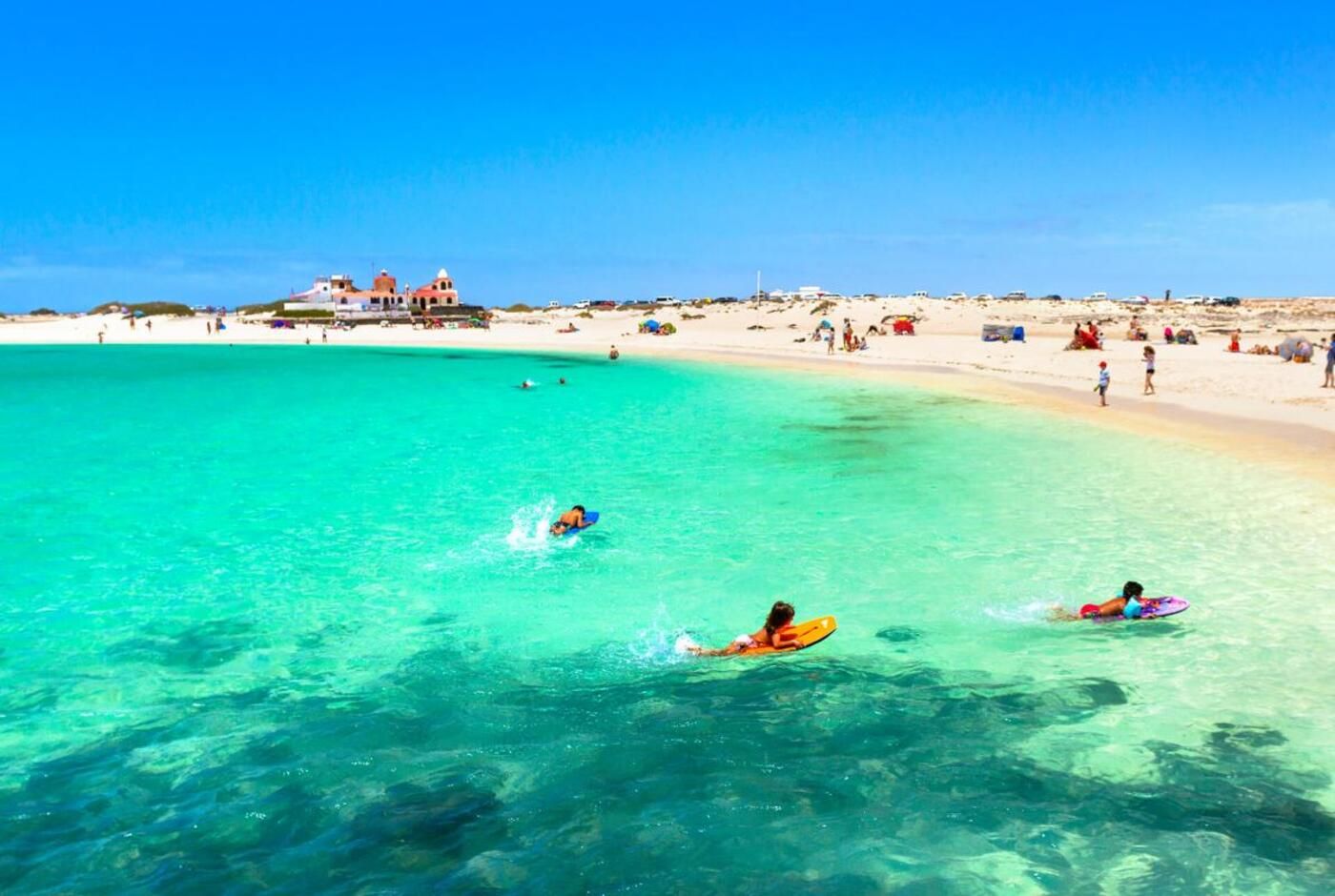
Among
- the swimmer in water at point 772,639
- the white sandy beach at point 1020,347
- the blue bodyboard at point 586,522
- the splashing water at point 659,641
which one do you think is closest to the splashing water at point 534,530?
the blue bodyboard at point 586,522

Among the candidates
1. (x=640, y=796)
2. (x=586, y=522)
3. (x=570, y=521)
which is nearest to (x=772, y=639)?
Answer: (x=640, y=796)

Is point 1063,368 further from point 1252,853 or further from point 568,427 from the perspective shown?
point 1252,853

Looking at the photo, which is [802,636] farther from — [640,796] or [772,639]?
[640,796]

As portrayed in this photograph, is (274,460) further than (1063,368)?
No

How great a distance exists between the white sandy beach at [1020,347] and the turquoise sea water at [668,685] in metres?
7.16

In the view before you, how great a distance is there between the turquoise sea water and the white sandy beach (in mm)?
7161

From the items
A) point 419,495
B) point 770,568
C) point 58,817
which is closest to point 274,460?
point 419,495

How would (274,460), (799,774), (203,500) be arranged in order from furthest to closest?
(274,460)
(203,500)
(799,774)

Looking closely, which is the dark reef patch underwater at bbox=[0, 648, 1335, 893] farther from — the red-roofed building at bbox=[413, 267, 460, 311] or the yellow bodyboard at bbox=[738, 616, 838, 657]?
the red-roofed building at bbox=[413, 267, 460, 311]

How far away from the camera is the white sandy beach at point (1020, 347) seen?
92.8ft

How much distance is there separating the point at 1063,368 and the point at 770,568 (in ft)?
113

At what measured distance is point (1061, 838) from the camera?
7215mm

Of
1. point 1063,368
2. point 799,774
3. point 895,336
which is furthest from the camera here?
point 895,336

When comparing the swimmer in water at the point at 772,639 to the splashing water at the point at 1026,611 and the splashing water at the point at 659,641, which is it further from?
the splashing water at the point at 1026,611
